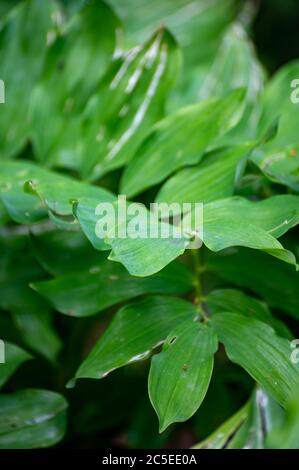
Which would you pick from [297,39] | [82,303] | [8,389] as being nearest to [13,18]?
[82,303]

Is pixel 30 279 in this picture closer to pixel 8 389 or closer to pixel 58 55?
pixel 8 389

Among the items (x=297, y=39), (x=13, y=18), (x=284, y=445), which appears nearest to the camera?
(x=284, y=445)

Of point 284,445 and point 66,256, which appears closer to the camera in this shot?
point 284,445

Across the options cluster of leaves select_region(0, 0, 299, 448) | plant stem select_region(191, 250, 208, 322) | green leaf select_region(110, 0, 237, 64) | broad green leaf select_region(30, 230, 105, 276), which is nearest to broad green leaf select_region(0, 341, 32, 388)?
cluster of leaves select_region(0, 0, 299, 448)

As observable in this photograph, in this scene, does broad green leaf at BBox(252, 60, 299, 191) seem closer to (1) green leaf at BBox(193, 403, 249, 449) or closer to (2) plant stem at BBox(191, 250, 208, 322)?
(2) plant stem at BBox(191, 250, 208, 322)

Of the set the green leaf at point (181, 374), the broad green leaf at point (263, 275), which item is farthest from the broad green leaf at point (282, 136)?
the green leaf at point (181, 374)

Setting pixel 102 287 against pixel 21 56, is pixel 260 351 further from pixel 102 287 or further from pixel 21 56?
pixel 21 56
